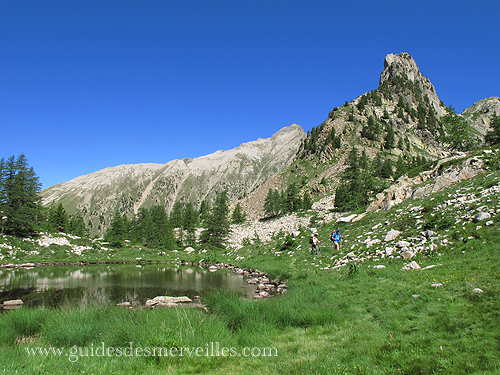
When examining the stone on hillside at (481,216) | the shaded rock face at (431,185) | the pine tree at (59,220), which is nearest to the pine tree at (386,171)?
the shaded rock face at (431,185)

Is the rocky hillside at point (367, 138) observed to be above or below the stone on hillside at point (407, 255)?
above

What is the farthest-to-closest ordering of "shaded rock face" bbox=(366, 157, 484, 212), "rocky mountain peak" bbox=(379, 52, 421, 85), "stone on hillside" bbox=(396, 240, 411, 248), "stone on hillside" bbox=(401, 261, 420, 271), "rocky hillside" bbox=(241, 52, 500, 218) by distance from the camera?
1. "rocky mountain peak" bbox=(379, 52, 421, 85)
2. "rocky hillside" bbox=(241, 52, 500, 218)
3. "shaded rock face" bbox=(366, 157, 484, 212)
4. "stone on hillside" bbox=(396, 240, 411, 248)
5. "stone on hillside" bbox=(401, 261, 420, 271)

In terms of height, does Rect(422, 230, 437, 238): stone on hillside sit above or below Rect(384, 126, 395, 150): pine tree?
below

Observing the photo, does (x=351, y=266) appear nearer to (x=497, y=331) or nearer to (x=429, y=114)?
(x=497, y=331)

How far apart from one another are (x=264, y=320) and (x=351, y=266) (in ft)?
27.4

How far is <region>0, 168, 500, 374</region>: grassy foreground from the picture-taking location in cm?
684

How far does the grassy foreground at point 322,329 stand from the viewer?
6.84m

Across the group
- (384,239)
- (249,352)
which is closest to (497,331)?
(249,352)

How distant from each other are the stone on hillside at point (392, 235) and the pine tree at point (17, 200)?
2137 inches

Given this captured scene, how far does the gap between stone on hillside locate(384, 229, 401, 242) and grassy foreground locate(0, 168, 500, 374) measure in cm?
363

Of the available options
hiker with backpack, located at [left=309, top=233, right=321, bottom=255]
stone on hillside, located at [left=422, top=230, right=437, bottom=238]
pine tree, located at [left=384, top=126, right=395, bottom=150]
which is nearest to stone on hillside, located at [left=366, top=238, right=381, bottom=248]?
stone on hillside, located at [left=422, top=230, right=437, bottom=238]

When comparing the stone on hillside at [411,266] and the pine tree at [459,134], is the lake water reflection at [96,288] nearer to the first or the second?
the stone on hillside at [411,266]

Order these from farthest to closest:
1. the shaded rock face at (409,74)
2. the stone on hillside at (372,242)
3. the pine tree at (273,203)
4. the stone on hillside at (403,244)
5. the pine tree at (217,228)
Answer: the shaded rock face at (409,74) → the pine tree at (273,203) → the pine tree at (217,228) → the stone on hillside at (372,242) → the stone on hillside at (403,244)

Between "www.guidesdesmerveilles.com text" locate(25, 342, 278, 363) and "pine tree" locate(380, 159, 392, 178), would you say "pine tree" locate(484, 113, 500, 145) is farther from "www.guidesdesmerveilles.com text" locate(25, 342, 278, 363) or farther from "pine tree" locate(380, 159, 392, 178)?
"www.guidesdesmerveilles.com text" locate(25, 342, 278, 363)
